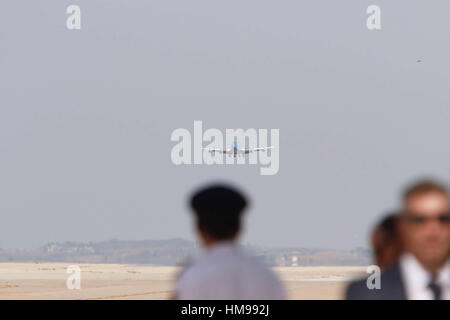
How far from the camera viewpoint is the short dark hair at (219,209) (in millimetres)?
6512

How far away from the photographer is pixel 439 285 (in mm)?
6383

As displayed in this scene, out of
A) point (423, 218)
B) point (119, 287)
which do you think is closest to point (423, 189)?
point (423, 218)

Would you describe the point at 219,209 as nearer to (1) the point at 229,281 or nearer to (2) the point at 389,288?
(1) the point at 229,281

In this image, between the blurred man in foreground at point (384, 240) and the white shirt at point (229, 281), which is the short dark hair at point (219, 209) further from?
the blurred man in foreground at point (384, 240)

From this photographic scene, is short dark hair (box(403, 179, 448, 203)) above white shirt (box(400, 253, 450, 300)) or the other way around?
above

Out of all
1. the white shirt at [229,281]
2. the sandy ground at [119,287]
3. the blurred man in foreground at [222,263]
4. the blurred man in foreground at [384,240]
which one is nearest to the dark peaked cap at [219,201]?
Result: the blurred man in foreground at [222,263]

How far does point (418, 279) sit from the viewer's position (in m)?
6.47

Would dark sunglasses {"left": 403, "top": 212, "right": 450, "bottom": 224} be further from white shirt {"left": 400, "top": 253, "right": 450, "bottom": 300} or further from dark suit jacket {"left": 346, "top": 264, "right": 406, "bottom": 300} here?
dark suit jacket {"left": 346, "top": 264, "right": 406, "bottom": 300}

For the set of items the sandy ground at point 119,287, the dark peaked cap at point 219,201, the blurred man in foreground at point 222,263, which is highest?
the dark peaked cap at point 219,201

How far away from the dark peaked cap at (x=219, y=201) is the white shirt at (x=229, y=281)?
1.24 ft

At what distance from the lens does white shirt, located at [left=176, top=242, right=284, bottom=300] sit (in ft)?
20.5

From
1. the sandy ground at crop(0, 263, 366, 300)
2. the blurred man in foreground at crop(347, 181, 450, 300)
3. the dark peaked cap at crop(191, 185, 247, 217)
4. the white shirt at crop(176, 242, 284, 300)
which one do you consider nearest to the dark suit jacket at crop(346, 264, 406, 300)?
the blurred man in foreground at crop(347, 181, 450, 300)
